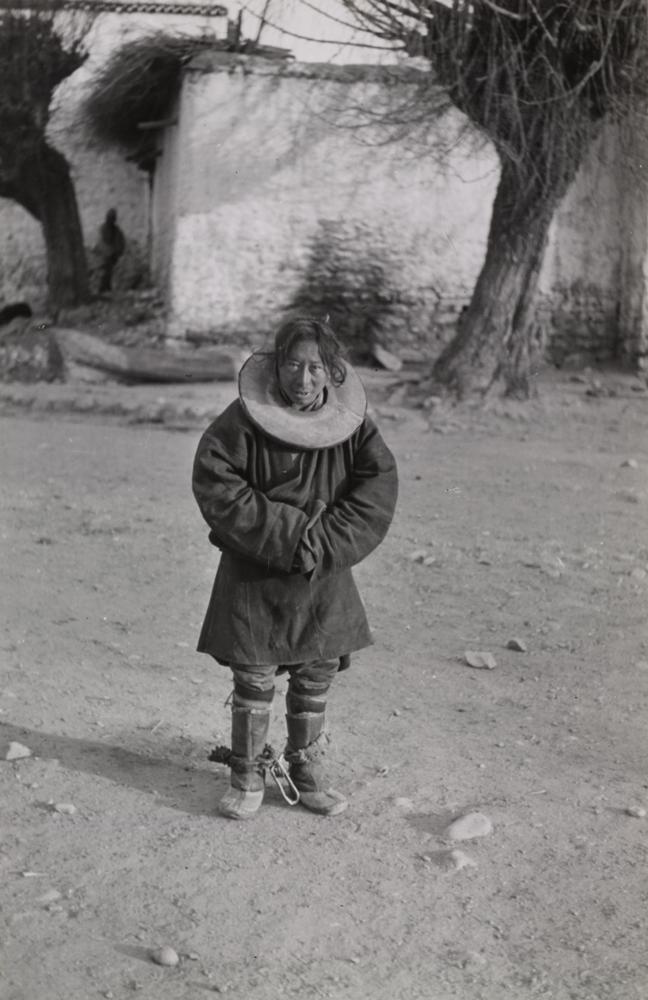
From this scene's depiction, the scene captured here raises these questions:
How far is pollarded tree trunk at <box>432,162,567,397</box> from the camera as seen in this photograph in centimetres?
998

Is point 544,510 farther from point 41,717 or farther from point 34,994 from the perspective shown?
point 34,994

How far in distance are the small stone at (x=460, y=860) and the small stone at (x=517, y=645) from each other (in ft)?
5.77

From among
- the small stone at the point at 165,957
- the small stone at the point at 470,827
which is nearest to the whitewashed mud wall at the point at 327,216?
the small stone at the point at 470,827

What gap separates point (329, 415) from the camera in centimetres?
300

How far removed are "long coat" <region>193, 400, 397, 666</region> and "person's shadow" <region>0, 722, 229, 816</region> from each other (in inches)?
17.9

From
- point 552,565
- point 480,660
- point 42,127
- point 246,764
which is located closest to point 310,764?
point 246,764

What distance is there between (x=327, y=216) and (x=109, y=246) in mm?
3265

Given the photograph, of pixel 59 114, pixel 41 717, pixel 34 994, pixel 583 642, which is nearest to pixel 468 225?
pixel 59 114

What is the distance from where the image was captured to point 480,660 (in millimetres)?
4457

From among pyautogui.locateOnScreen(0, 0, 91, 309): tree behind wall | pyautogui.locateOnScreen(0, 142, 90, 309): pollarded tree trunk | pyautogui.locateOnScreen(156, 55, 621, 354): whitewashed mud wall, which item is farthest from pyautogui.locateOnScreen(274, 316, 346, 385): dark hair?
pyautogui.locateOnScreen(0, 142, 90, 309): pollarded tree trunk

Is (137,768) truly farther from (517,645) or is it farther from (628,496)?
(628,496)

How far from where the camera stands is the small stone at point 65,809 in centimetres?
311

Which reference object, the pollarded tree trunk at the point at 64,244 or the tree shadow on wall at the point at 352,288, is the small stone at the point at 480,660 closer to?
the tree shadow on wall at the point at 352,288

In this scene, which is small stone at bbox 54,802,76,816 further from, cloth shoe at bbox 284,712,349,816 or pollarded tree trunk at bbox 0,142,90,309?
pollarded tree trunk at bbox 0,142,90,309
